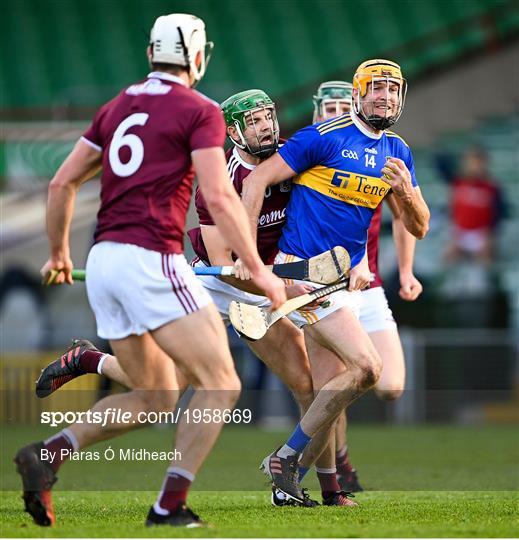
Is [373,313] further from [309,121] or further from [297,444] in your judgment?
[309,121]

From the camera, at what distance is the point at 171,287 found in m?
5.67

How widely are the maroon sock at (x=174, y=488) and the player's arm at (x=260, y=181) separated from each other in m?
1.85

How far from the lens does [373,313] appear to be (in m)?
8.69

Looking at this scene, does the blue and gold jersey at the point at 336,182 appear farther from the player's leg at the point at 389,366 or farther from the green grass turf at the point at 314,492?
the green grass turf at the point at 314,492

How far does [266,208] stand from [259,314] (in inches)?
32.4

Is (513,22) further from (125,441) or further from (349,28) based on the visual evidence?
(125,441)

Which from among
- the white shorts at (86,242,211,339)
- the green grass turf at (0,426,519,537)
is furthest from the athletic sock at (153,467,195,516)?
the white shorts at (86,242,211,339)

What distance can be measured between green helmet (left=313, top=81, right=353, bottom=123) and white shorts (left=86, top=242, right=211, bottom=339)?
10.5 ft

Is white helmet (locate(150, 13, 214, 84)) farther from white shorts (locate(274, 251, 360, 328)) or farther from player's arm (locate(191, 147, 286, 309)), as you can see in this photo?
white shorts (locate(274, 251, 360, 328))

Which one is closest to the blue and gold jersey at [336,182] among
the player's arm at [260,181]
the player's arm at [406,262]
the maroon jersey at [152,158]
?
the player's arm at [260,181]

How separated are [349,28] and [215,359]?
16375 millimetres

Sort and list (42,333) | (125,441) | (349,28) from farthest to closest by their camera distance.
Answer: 1. (349,28)
2. (42,333)
3. (125,441)

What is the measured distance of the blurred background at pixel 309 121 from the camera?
15.5 metres

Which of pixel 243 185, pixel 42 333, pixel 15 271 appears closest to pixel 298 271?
pixel 243 185
